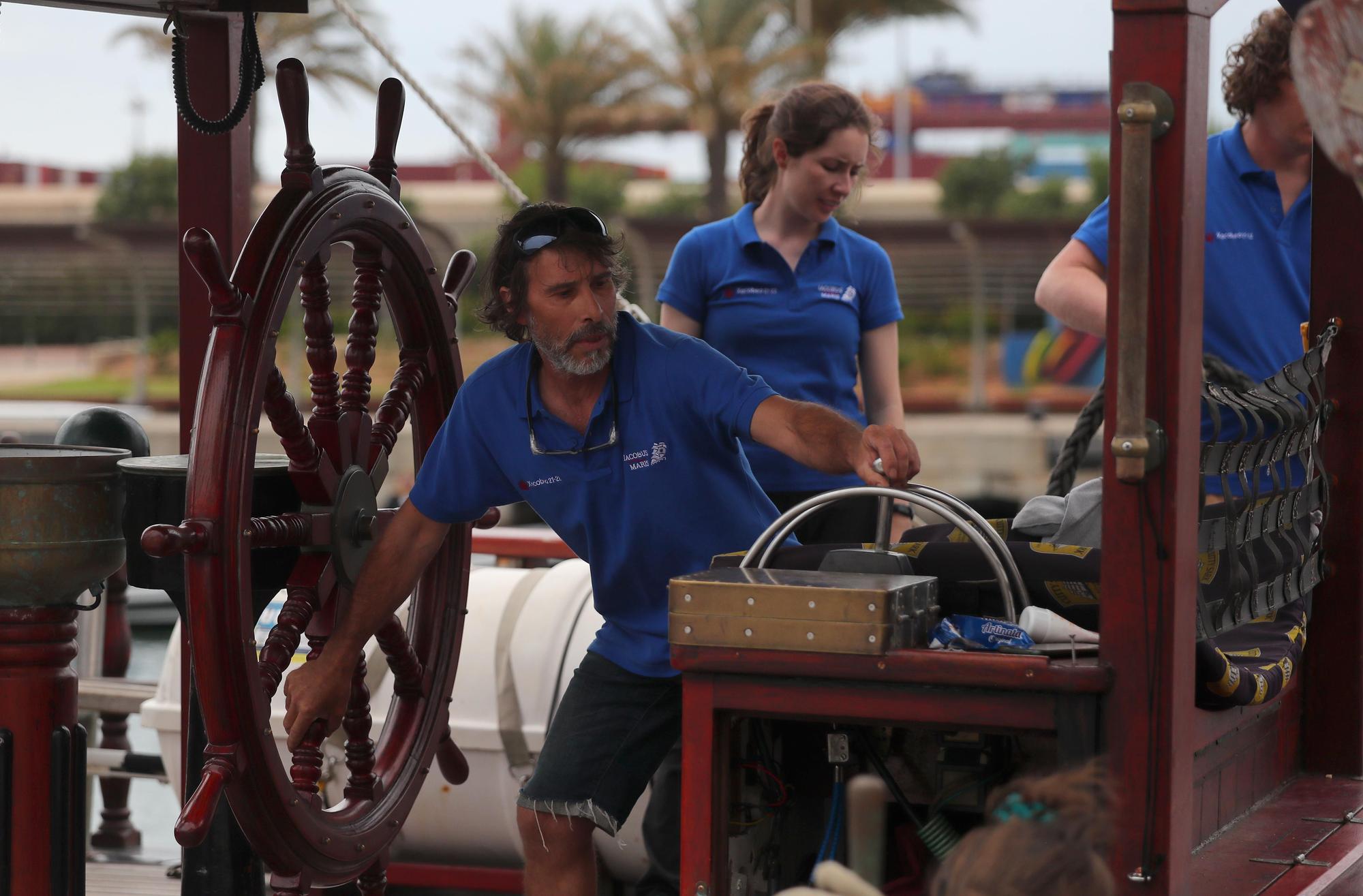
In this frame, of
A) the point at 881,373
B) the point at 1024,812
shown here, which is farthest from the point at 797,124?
the point at 1024,812

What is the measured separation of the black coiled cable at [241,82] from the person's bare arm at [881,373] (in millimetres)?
1477

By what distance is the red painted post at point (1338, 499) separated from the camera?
3.42 metres

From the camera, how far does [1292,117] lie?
3275 mm

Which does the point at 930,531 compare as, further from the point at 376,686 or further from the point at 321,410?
the point at 376,686

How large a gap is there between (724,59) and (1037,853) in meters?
18.9

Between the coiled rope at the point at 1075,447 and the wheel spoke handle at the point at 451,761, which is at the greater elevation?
the coiled rope at the point at 1075,447

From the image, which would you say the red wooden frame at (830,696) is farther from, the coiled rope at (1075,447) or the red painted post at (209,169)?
the red painted post at (209,169)

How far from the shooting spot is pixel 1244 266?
11.1 feet

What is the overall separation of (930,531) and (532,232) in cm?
88

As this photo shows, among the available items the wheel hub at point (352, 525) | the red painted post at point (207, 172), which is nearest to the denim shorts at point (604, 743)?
the wheel hub at point (352, 525)

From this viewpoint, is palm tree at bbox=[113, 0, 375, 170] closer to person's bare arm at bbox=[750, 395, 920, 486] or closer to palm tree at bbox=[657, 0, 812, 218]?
palm tree at bbox=[657, 0, 812, 218]

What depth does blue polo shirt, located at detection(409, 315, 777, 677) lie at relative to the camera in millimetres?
2787

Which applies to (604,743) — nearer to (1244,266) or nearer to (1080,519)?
(1080,519)

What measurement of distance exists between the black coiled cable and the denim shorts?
135 cm
